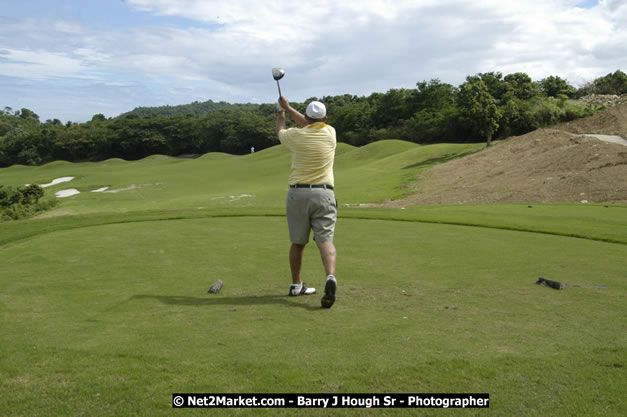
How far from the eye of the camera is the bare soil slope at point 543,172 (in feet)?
76.9

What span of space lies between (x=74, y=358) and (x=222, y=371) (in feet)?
3.58

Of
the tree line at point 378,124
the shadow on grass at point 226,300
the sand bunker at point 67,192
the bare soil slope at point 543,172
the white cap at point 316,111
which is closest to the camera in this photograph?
the shadow on grass at point 226,300

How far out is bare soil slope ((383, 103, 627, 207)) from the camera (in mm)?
23453

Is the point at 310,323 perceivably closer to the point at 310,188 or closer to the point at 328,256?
the point at 328,256

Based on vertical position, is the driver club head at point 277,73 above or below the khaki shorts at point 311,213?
above

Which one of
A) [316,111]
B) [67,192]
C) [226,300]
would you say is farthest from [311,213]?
[67,192]

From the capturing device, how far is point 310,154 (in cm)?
598

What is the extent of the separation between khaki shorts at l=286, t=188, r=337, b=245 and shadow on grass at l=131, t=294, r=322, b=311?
800 millimetres

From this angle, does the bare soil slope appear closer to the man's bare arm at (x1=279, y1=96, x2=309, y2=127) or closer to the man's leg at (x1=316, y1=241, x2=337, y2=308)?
the man's bare arm at (x1=279, y1=96, x2=309, y2=127)

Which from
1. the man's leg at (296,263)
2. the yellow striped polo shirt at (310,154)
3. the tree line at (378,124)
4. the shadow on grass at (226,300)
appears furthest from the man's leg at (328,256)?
the tree line at (378,124)

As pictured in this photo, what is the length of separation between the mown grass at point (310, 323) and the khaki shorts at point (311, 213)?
2.23 feet

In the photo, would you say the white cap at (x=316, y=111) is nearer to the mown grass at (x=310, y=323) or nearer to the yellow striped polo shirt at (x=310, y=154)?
the yellow striped polo shirt at (x=310, y=154)

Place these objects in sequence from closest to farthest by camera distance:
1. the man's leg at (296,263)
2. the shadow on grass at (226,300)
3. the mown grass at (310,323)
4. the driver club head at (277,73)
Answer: the mown grass at (310,323) < the shadow on grass at (226,300) < the man's leg at (296,263) < the driver club head at (277,73)

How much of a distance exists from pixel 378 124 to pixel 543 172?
207ft
